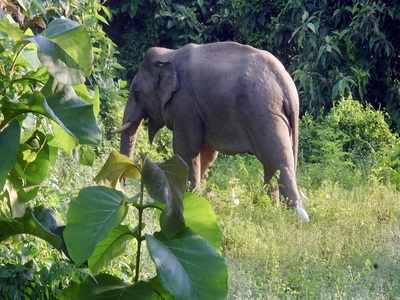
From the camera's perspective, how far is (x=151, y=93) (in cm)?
824

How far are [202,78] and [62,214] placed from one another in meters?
3.98

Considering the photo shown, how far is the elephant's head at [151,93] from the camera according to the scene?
8016 mm

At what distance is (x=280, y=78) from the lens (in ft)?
24.7

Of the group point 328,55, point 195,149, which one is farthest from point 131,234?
point 328,55

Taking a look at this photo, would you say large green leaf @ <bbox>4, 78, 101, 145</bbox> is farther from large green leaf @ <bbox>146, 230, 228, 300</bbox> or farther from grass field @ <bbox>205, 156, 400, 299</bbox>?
grass field @ <bbox>205, 156, 400, 299</bbox>

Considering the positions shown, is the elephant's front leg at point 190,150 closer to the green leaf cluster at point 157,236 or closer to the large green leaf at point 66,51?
the green leaf cluster at point 157,236

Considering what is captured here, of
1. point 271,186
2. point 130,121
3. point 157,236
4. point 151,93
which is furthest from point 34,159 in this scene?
point 130,121

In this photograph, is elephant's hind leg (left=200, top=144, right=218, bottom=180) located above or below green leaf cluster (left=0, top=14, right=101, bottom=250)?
below

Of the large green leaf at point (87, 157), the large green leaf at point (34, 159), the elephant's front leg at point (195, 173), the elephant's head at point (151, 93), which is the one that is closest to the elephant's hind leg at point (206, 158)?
the elephant's front leg at point (195, 173)

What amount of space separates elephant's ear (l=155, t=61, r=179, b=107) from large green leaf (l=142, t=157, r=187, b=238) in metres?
6.17

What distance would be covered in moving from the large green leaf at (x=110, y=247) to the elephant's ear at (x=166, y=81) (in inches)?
237

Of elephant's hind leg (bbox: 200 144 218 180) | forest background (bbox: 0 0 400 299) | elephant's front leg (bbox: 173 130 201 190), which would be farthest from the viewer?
elephant's hind leg (bbox: 200 144 218 180)

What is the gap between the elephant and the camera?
7363mm

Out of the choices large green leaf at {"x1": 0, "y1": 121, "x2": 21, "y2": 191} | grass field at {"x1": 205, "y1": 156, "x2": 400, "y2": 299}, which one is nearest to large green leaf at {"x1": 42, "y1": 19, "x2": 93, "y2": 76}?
large green leaf at {"x1": 0, "y1": 121, "x2": 21, "y2": 191}
